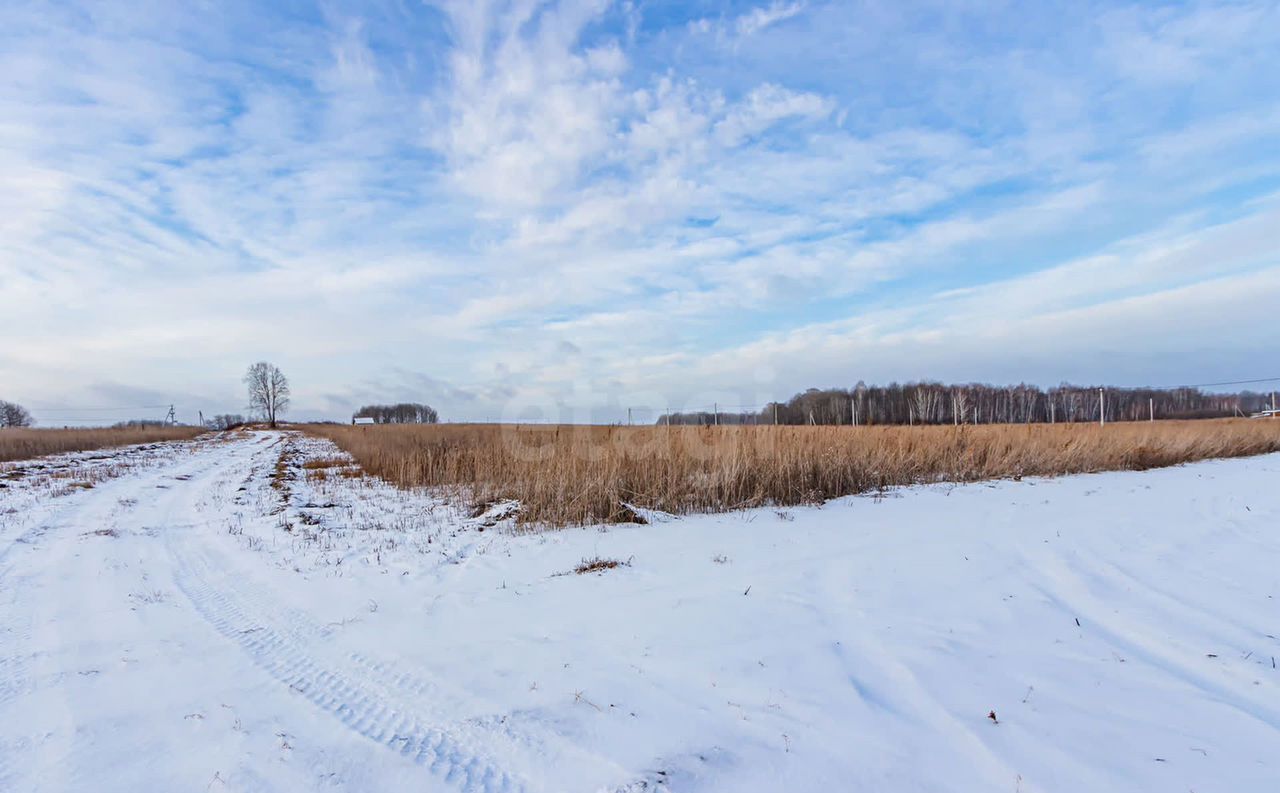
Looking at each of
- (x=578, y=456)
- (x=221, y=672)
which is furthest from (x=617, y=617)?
(x=578, y=456)

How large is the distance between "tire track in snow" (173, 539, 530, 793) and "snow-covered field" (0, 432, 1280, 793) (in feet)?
0.05

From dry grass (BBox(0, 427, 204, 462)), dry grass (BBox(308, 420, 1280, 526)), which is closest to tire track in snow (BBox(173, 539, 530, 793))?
dry grass (BBox(308, 420, 1280, 526))

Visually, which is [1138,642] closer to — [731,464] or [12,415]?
[731,464]

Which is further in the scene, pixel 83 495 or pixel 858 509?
pixel 83 495

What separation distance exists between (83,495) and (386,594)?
978 cm

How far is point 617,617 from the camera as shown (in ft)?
12.4

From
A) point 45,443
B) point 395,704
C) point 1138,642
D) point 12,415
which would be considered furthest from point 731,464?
point 12,415

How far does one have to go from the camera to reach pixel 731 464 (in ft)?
26.1

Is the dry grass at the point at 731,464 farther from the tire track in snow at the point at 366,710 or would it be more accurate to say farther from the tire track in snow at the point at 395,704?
the tire track in snow at the point at 366,710

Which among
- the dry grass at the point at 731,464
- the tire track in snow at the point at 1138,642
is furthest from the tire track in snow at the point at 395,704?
the dry grass at the point at 731,464

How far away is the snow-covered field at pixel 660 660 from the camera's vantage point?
2158 millimetres

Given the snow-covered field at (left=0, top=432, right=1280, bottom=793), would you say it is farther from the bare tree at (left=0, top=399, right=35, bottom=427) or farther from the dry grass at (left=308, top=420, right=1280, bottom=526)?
the bare tree at (left=0, top=399, right=35, bottom=427)

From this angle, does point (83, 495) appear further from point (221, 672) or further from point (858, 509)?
point (858, 509)

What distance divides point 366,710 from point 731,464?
5.90m
